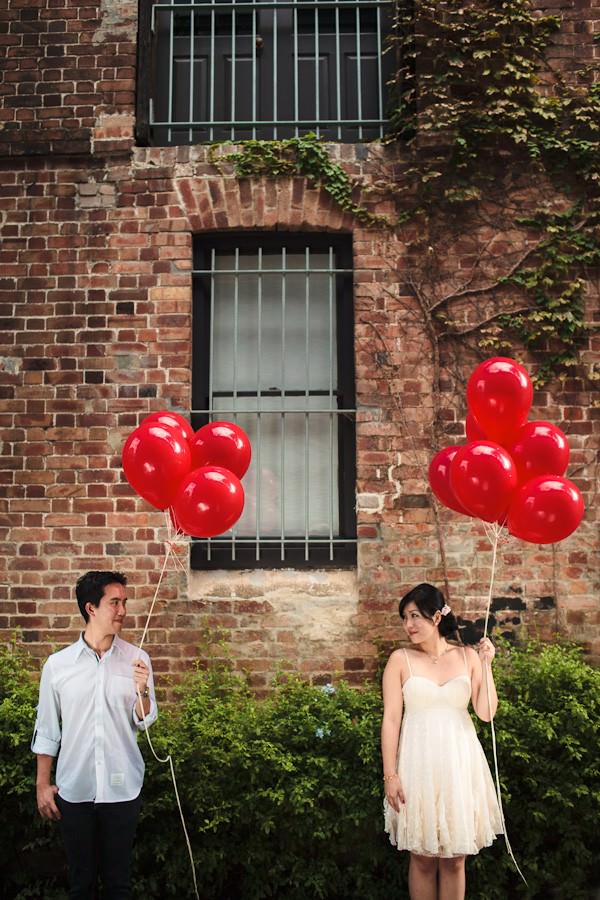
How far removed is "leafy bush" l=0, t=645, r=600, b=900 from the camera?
3.74 metres

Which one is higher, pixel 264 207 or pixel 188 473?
pixel 264 207

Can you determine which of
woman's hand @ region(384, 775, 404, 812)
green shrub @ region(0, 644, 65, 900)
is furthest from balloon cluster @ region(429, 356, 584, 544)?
green shrub @ region(0, 644, 65, 900)

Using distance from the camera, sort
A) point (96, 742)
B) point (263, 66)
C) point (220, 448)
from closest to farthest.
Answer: point (96, 742) → point (220, 448) → point (263, 66)

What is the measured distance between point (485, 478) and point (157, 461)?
1330 mm

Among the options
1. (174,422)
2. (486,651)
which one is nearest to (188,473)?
(174,422)

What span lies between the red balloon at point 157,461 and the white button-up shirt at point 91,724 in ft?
2.19

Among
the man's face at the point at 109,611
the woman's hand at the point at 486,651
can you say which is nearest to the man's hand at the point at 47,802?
the man's face at the point at 109,611

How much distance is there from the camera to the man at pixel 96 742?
3.09 meters

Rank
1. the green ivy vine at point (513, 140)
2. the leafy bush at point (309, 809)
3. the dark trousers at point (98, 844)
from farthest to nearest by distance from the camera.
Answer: the green ivy vine at point (513, 140) < the leafy bush at point (309, 809) < the dark trousers at point (98, 844)

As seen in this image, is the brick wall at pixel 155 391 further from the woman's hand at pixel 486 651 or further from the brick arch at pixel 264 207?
the woman's hand at pixel 486 651

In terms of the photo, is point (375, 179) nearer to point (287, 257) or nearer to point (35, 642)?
point (287, 257)

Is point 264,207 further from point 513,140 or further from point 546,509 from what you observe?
point 546,509

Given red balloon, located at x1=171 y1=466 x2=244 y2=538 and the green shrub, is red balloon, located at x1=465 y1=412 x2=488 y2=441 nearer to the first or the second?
red balloon, located at x1=171 y1=466 x2=244 y2=538

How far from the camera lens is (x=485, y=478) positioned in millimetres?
3262
